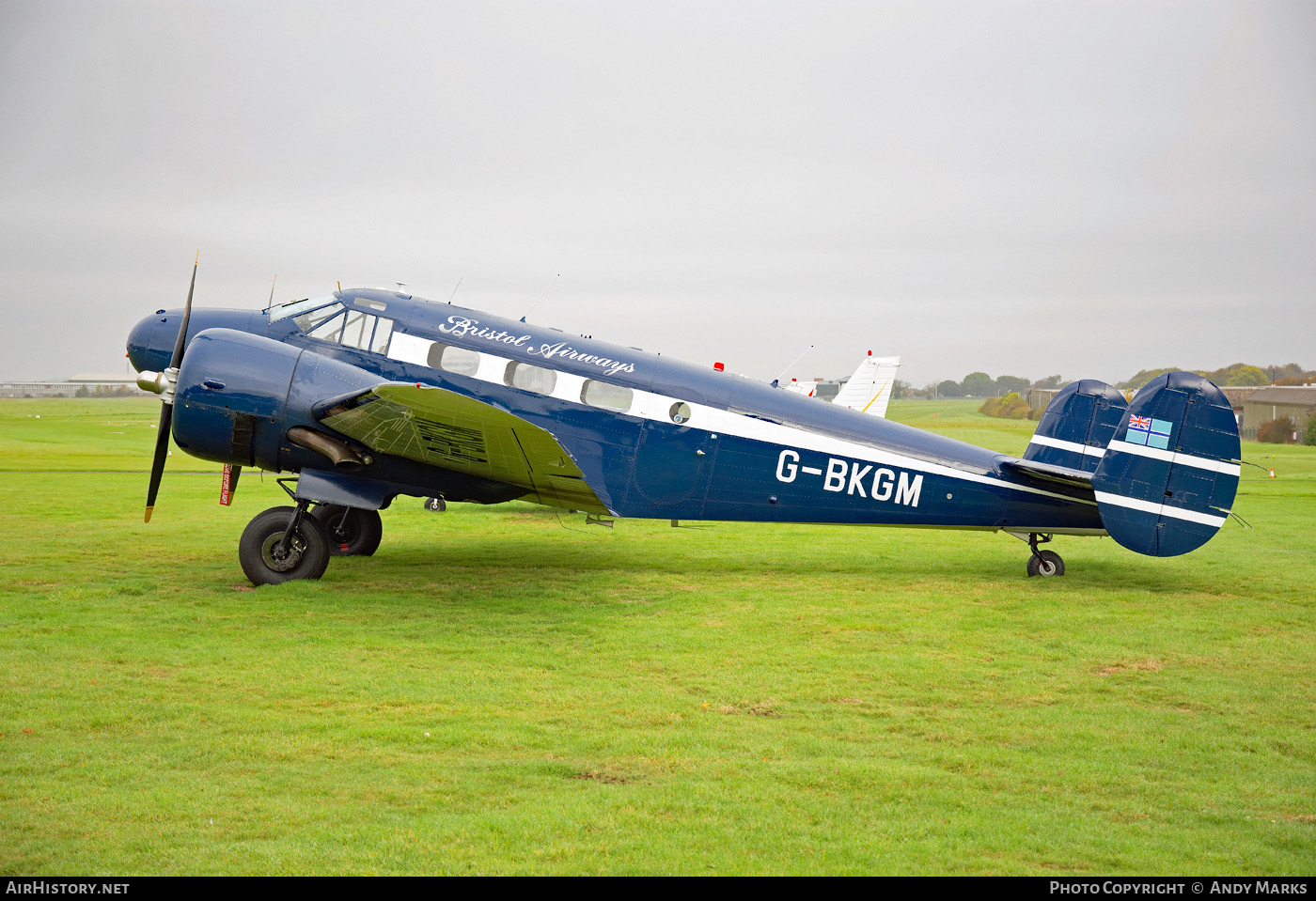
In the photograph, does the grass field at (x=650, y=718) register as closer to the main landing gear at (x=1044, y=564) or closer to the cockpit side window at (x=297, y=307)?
the main landing gear at (x=1044, y=564)

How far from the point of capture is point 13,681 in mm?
6438

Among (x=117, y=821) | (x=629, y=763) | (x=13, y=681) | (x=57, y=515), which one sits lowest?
(x=57, y=515)

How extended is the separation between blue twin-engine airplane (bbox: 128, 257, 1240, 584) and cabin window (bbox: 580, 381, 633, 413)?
3cm

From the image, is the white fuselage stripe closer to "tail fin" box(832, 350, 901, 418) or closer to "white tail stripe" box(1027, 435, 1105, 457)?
"white tail stripe" box(1027, 435, 1105, 457)

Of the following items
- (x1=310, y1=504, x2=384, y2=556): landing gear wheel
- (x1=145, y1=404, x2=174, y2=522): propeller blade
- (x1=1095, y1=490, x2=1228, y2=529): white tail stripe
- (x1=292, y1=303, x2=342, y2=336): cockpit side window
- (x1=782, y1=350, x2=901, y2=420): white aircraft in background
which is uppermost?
(x1=782, y1=350, x2=901, y2=420): white aircraft in background

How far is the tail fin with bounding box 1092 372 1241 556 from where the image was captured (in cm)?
1024

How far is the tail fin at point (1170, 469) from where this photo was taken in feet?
33.6

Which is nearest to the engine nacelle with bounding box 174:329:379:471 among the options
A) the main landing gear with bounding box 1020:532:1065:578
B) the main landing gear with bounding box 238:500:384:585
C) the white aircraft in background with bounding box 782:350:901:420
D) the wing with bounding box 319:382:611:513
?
the wing with bounding box 319:382:611:513

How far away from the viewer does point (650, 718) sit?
6.07 m

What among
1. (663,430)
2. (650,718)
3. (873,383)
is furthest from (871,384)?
(650,718)

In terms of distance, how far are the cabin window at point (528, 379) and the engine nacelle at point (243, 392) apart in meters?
1.72

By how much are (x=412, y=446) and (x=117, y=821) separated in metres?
6.00

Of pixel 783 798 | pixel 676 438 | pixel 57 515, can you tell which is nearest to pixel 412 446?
pixel 676 438
